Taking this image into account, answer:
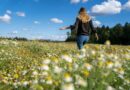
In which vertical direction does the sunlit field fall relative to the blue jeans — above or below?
below

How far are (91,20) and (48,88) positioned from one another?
10.2 meters

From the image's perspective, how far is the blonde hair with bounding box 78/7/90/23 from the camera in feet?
51.1

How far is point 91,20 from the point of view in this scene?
1647 cm

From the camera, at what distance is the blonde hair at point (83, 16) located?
15584 mm

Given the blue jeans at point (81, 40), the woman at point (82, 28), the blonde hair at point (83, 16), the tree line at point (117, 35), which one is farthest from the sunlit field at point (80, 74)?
the tree line at point (117, 35)

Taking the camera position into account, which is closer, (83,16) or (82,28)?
(83,16)

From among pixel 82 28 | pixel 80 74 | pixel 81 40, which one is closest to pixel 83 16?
pixel 82 28

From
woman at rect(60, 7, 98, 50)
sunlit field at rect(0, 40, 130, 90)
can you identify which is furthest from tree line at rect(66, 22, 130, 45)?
sunlit field at rect(0, 40, 130, 90)

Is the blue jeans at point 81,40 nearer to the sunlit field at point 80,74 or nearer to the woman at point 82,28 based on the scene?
the woman at point 82,28

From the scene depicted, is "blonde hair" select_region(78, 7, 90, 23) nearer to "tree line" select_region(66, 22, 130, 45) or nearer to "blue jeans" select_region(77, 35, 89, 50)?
"blue jeans" select_region(77, 35, 89, 50)

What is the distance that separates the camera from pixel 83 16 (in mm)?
16031

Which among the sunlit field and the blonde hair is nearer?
the sunlit field

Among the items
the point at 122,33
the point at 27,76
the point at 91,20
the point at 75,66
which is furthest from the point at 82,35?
the point at 122,33

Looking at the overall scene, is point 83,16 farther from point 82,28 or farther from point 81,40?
point 81,40
